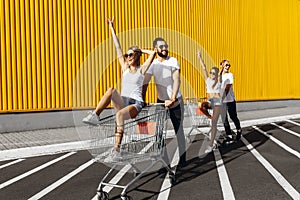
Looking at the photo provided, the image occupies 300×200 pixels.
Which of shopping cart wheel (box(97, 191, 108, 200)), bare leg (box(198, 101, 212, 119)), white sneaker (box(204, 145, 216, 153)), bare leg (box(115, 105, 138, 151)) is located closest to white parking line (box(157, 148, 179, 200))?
shopping cart wheel (box(97, 191, 108, 200))

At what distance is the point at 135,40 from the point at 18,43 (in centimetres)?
430

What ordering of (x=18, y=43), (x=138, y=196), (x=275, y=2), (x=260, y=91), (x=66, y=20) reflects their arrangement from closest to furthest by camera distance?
(x=138, y=196) < (x=18, y=43) < (x=66, y=20) < (x=260, y=91) < (x=275, y=2)

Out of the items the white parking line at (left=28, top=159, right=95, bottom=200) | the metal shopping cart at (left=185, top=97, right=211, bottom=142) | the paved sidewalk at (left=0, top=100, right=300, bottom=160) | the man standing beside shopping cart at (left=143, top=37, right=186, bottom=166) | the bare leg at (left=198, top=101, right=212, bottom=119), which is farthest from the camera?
the metal shopping cart at (left=185, top=97, right=211, bottom=142)

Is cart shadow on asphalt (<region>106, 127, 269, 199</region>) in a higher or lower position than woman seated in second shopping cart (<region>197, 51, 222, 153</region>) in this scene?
lower

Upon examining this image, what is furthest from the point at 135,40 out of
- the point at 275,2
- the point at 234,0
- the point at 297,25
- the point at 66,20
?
the point at 297,25

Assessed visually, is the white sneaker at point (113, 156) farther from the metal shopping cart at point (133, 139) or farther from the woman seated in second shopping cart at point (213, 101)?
the woman seated in second shopping cart at point (213, 101)

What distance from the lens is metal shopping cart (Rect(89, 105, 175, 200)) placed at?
4598 mm

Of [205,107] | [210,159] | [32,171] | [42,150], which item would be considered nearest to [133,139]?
[32,171]

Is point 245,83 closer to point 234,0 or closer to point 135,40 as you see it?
point 234,0

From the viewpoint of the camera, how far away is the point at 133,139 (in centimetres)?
484

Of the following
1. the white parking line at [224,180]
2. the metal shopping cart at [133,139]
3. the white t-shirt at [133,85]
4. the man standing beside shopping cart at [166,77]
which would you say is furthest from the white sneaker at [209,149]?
the white t-shirt at [133,85]

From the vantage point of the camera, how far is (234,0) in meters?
17.2

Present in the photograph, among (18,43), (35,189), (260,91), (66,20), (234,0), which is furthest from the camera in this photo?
(260,91)

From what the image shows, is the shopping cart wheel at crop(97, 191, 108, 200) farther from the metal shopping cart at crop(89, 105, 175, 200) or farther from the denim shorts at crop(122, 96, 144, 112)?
the denim shorts at crop(122, 96, 144, 112)
